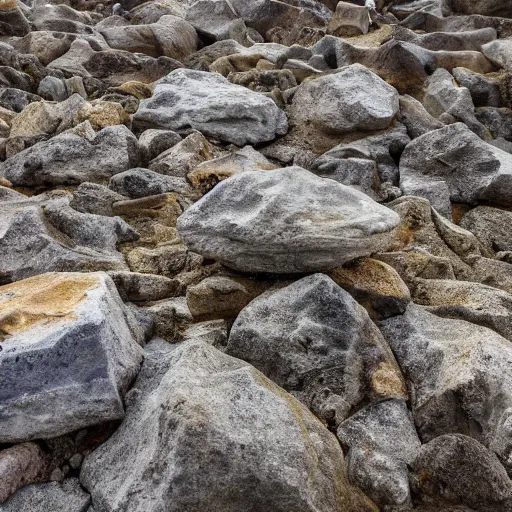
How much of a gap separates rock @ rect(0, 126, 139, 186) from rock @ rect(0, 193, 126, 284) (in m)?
2.09

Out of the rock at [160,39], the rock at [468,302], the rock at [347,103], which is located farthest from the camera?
the rock at [160,39]

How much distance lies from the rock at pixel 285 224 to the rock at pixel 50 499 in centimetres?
273

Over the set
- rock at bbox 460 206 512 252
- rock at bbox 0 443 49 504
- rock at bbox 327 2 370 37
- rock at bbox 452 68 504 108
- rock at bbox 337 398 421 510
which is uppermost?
rock at bbox 0 443 49 504

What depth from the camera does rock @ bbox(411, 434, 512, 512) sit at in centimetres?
362

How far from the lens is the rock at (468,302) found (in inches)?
226

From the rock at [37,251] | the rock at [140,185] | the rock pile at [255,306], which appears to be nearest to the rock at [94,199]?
the rock pile at [255,306]

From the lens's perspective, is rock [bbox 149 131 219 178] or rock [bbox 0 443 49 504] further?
rock [bbox 149 131 219 178]

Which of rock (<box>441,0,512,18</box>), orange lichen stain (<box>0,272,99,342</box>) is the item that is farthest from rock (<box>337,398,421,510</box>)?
rock (<box>441,0,512,18</box>)

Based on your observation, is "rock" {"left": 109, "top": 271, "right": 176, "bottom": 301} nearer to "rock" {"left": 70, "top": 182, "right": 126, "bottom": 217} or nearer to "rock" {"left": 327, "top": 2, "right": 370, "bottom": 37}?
"rock" {"left": 70, "top": 182, "right": 126, "bottom": 217}

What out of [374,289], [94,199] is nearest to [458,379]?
[374,289]

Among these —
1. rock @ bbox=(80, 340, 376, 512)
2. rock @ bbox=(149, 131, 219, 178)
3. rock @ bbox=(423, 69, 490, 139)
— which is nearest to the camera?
rock @ bbox=(80, 340, 376, 512)

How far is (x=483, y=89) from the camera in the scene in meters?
13.6

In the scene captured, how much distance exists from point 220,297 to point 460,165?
549 cm

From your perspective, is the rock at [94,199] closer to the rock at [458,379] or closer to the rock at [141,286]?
the rock at [141,286]
